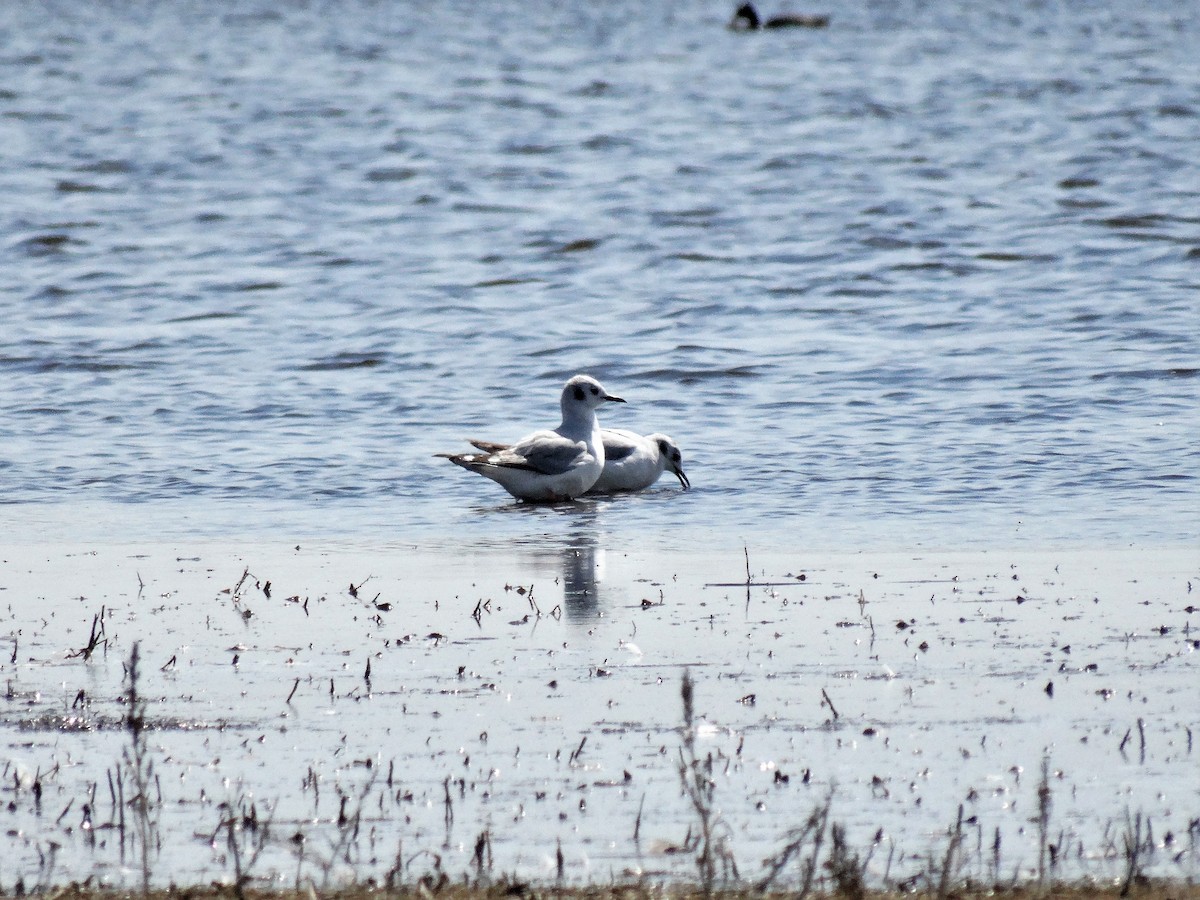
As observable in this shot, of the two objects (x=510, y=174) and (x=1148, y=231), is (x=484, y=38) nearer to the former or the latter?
(x=510, y=174)

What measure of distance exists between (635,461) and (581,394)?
26.0 inches

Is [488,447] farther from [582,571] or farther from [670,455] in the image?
[582,571]

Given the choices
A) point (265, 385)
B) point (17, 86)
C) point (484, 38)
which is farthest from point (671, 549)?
point (484, 38)

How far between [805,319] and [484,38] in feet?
99.9

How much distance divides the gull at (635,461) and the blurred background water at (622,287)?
0.24 m

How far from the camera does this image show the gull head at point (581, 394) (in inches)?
489

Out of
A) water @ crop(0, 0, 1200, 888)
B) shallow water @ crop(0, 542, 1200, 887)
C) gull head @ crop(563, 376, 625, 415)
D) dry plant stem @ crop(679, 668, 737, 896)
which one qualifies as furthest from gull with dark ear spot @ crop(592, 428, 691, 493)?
dry plant stem @ crop(679, 668, 737, 896)

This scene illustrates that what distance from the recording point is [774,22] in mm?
47844

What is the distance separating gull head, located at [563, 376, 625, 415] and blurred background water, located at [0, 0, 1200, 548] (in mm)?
728

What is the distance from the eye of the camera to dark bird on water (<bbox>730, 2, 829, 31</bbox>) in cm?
4738

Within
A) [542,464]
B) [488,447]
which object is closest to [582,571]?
[542,464]

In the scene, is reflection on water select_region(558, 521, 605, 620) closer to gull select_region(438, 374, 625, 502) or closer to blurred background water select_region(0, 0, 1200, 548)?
blurred background water select_region(0, 0, 1200, 548)

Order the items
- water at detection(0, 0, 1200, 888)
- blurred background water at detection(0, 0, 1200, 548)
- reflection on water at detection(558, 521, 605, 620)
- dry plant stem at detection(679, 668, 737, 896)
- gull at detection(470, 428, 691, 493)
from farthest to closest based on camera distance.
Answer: gull at detection(470, 428, 691, 493) < blurred background water at detection(0, 0, 1200, 548) < reflection on water at detection(558, 521, 605, 620) < water at detection(0, 0, 1200, 888) < dry plant stem at detection(679, 668, 737, 896)

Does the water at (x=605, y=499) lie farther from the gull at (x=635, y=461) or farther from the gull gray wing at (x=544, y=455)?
the gull gray wing at (x=544, y=455)
